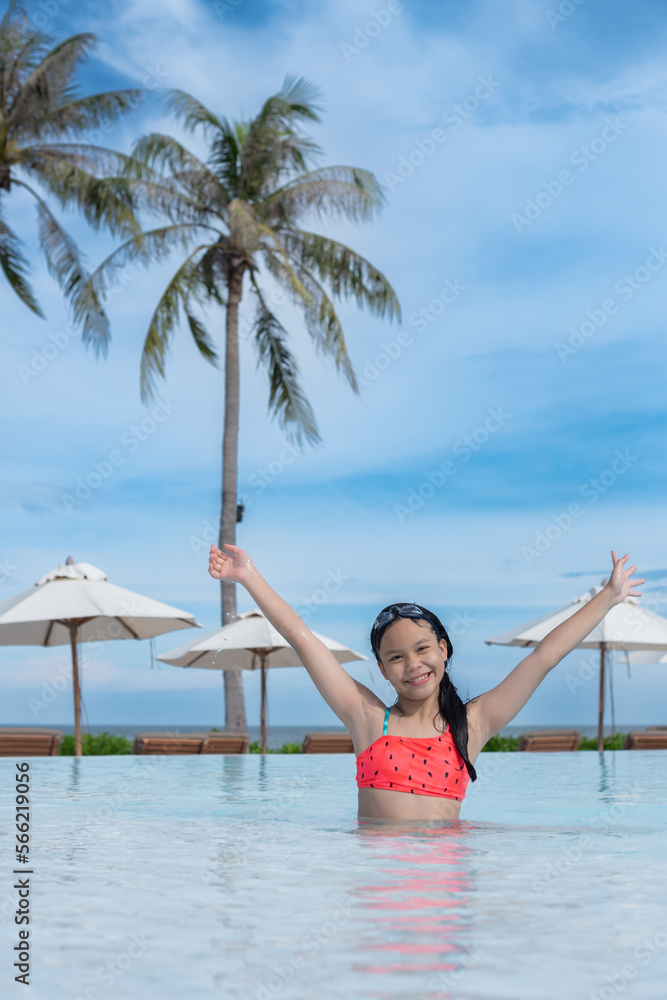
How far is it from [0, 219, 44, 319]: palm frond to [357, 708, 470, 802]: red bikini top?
18844mm

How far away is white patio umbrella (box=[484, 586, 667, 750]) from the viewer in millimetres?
14281

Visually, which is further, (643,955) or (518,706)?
(518,706)

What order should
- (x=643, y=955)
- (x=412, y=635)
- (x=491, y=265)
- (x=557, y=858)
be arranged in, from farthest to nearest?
(x=491, y=265)
(x=412, y=635)
(x=557, y=858)
(x=643, y=955)

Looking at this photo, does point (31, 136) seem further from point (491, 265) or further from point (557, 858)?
point (557, 858)

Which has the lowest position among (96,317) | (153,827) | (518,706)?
(153,827)

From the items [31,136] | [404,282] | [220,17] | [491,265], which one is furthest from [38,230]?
[491,265]

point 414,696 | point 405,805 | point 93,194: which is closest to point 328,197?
point 93,194

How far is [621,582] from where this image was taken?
13.1 feet

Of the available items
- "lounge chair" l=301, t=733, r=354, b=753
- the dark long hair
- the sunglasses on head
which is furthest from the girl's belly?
"lounge chair" l=301, t=733, r=354, b=753

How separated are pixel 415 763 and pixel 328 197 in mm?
18496

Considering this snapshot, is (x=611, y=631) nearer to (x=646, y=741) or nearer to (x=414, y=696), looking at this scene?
(x=646, y=741)

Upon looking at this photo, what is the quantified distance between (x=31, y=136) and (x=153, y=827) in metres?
18.7

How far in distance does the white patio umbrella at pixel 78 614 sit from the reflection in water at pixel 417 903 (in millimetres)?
9564

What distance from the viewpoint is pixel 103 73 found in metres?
22.1
